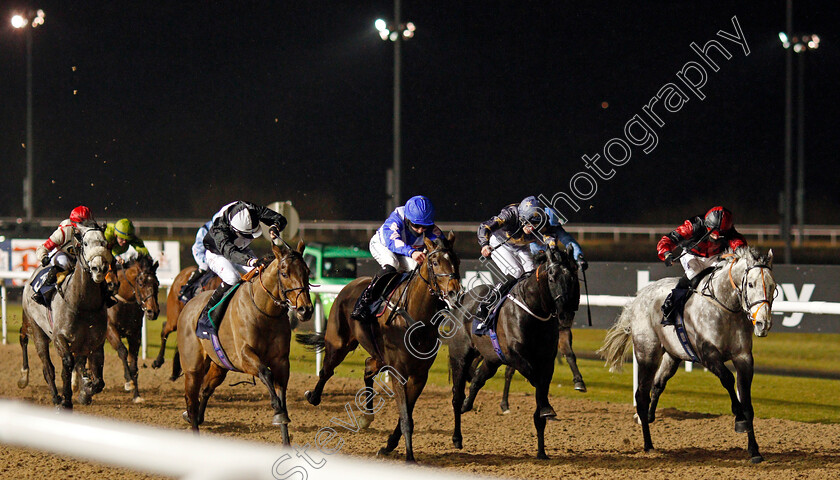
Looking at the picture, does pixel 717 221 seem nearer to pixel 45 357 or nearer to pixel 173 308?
pixel 173 308

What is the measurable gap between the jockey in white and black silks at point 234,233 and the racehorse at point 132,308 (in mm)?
1744

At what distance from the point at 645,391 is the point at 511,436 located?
3.32ft

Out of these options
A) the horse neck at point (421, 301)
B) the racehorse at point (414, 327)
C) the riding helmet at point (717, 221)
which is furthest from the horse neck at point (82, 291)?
the riding helmet at point (717, 221)

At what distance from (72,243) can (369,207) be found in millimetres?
28934

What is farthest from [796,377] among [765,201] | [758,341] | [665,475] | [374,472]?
[765,201]

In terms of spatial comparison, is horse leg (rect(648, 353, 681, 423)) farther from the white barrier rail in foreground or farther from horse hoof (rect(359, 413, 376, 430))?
the white barrier rail in foreground

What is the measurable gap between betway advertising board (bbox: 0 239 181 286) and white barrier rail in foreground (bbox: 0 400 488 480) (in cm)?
1376

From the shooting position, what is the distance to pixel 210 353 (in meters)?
5.70

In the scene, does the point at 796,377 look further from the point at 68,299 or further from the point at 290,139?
the point at 290,139

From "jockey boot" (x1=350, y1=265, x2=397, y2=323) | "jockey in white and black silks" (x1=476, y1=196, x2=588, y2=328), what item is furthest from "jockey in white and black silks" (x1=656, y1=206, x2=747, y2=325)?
"jockey boot" (x1=350, y1=265, x2=397, y2=323)

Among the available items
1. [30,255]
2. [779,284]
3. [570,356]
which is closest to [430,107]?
[30,255]

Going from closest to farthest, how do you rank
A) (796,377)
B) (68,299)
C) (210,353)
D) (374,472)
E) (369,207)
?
(374,472) < (210,353) < (68,299) < (796,377) < (369,207)

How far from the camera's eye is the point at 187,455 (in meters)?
1.54

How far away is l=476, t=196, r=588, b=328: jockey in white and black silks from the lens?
603 cm
